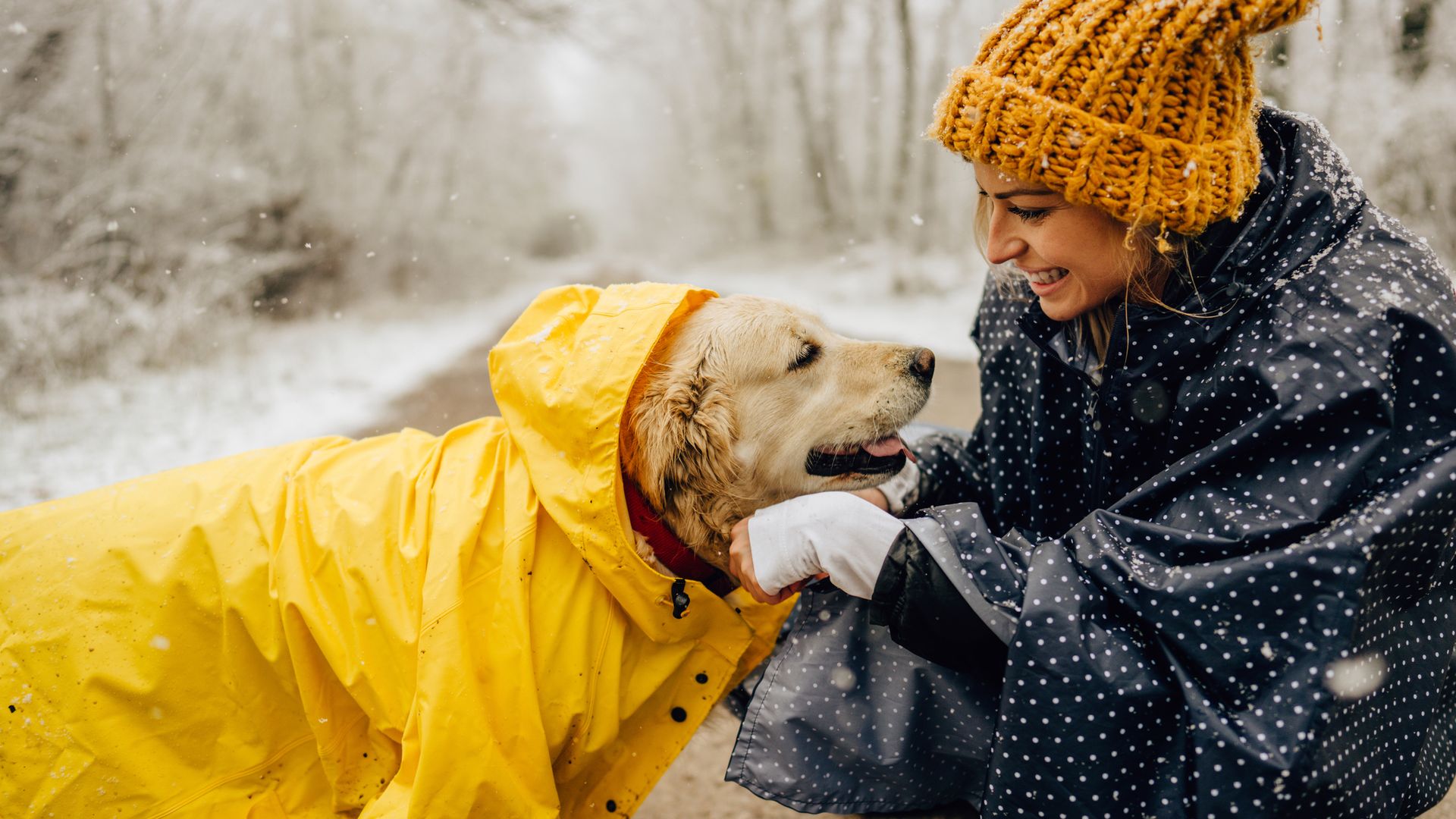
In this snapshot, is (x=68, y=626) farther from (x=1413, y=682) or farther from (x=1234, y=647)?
(x=1413, y=682)

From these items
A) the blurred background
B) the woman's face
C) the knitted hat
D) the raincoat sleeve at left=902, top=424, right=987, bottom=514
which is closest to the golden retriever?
the raincoat sleeve at left=902, top=424, right=987, bottom=514

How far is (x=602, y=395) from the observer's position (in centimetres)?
207

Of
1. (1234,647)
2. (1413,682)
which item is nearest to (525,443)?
(1234,647)

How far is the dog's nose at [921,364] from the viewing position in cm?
266

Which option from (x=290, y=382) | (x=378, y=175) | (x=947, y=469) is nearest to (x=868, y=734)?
(x=947, y=469)

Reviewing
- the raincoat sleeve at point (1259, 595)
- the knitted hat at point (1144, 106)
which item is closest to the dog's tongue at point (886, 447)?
the raincoat sleeve at point (1259, 595)

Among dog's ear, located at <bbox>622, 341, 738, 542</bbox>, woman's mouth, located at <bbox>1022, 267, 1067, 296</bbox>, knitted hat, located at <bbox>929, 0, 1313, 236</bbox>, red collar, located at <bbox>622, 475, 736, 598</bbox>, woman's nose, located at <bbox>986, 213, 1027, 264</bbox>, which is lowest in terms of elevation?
red collar, located at <bbox>622, 475, 736, 598</bbox>

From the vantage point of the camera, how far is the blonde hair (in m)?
1.97

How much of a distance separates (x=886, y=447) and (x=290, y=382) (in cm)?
814

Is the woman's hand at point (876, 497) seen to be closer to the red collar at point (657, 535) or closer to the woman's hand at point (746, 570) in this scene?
the woman's hand at point (746, 570)

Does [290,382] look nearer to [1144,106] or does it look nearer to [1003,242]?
[1003,242]

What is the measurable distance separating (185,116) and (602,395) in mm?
11220

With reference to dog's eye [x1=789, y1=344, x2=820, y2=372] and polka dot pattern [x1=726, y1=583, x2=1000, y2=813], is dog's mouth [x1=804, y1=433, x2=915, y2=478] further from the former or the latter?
polka dot pattern [x1=726, y1=583, x2=1000, y2=813]

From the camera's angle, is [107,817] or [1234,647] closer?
[1234,647]
